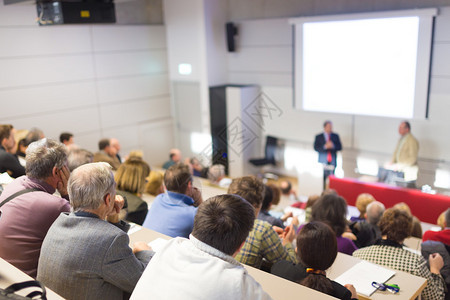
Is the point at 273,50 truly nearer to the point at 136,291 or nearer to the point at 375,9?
the point at 375,9

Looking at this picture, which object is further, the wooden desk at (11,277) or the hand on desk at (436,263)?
the hand on desk at (436,263)

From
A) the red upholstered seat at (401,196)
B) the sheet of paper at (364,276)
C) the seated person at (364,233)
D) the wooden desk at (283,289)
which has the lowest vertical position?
the red upholstered seat at (401,196)

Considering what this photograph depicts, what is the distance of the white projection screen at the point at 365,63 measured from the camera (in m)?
6.33

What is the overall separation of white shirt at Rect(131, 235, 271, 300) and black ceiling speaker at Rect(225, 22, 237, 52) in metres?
7.43

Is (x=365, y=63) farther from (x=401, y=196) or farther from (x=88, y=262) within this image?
(x=88, y=262)

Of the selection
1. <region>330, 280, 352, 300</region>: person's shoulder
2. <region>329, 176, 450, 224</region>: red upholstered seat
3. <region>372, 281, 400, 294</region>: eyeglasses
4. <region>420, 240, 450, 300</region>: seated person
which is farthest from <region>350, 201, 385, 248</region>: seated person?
<region>329, 176, 450, 224</region>: red upholstered seat

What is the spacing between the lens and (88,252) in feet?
5.76

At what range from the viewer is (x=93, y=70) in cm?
791

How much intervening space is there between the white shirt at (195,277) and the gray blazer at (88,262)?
0.95 ft

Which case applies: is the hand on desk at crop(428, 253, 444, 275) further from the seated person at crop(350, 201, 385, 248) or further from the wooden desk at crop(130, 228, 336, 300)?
the wooden desk at crop(130, 228, 336, 300)

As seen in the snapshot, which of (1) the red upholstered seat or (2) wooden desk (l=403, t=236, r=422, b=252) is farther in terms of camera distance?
(1) the red upholstered seat

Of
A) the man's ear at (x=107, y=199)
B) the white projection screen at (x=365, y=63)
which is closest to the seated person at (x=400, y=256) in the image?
the man's ear at (x=107, y=199)

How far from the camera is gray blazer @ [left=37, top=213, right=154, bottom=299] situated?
5.76 feet

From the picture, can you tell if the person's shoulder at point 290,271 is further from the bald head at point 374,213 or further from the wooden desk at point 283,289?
the bald head at point 374,213
